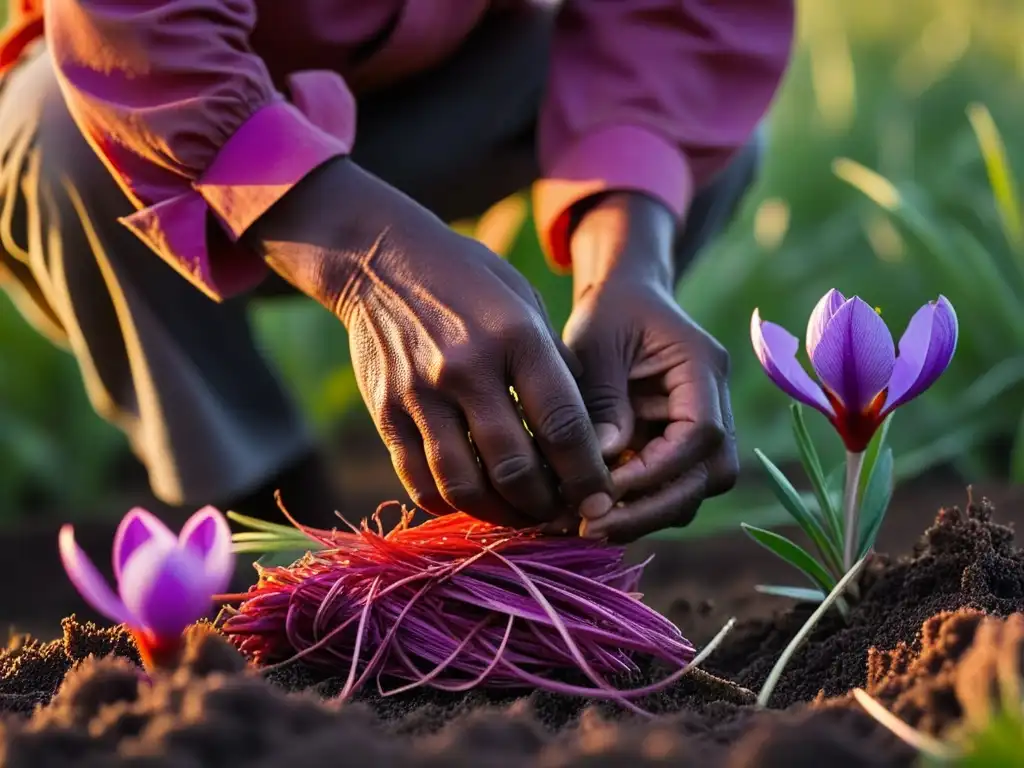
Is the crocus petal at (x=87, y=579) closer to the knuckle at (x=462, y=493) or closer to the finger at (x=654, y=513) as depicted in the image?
the knuckle at (x=462, y=493)

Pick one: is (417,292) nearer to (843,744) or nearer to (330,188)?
(330,188)

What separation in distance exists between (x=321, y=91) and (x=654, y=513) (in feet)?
1.66

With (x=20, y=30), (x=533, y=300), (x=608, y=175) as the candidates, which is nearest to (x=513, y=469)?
(x=533, y=300)

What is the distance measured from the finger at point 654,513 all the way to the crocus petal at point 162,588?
0.31m

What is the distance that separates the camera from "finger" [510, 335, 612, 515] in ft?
2.82

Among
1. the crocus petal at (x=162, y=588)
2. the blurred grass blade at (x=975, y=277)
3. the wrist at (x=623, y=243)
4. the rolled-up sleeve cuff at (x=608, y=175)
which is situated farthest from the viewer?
the blurred grass blade at (x=975, y=277)

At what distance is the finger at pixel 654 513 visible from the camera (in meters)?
0.92

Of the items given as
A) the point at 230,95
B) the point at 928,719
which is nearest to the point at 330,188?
the point at 230,95

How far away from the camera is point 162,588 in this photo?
0.74m

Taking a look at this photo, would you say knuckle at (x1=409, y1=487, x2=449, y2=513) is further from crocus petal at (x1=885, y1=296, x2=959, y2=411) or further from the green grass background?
the green grass background

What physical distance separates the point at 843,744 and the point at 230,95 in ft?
2.36

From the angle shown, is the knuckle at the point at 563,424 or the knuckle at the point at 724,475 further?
the knuckle at the point at 724,475

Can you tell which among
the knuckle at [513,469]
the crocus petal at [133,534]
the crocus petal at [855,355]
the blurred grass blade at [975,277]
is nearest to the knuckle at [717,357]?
the crocus petal at [855,355]

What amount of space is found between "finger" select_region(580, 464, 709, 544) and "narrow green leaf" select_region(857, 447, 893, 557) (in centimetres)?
15
